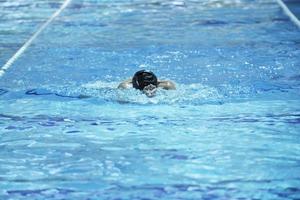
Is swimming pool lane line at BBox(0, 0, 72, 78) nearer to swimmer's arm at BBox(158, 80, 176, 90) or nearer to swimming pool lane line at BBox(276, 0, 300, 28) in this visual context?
swimmer's arm at BBox(158, 80, 176, 90)

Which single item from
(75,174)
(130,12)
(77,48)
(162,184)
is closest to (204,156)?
(162,184)

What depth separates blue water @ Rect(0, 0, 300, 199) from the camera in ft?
13.1

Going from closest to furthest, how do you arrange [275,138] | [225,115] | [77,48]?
1. [275,138]
2. [225,115]
3. [77,48]

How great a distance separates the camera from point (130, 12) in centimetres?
1161

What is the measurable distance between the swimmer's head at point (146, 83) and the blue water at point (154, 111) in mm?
67

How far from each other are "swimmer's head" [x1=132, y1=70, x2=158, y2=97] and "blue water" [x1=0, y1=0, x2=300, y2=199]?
0.22 feet

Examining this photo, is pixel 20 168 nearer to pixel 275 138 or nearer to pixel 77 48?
pixel 275 138

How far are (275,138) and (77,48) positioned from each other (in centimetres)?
451

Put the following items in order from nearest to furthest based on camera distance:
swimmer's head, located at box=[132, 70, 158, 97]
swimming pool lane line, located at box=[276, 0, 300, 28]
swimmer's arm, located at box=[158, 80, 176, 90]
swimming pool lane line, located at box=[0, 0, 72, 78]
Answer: swimmer's head, located at box=[132, 70, 158, 97] < swimmer's arm, located at box=[158, 80, 176, 90] < swimming pool lane line, located at box=[0, 0, 72, 78] < swimming pool lane line, located at box=[276, 0, 300, 28]

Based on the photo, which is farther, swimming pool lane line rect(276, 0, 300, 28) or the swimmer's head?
swimming pool lane line rect(276, 0, 300, 28)

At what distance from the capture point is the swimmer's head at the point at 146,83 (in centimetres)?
606

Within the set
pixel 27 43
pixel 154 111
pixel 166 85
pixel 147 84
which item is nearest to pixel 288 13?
pixel 27 43

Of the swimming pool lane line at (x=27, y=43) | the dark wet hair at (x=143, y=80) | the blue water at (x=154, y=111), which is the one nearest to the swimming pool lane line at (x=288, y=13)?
the blue water at (x=154, y=111)

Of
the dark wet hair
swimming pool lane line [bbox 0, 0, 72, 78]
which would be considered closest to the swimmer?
the dark wet hair
